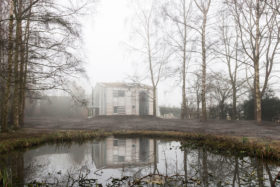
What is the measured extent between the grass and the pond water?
577mm

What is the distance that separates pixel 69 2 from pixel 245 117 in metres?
17.6

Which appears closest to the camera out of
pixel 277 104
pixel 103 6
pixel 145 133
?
pixel 103 6

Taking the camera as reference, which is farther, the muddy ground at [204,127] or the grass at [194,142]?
the muddy ground at [204,127]

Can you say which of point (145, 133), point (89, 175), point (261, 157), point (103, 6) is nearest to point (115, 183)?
point (89, 175)

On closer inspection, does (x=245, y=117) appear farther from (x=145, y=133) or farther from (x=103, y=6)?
(x=103, y=6)

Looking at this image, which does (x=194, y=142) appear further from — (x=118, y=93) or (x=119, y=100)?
(x=118, y=93)

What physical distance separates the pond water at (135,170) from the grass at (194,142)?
1.89 ft

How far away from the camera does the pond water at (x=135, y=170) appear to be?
3.71m

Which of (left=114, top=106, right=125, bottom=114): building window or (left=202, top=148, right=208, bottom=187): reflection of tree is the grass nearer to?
(left=202, top=148, right=208, bottom=187): reflection of tree

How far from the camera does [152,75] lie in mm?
20094

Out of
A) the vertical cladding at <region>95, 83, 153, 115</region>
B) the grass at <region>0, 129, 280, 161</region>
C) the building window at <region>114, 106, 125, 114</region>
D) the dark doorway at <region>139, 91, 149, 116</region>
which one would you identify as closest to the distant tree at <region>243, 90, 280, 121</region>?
the grass at <region>0, 129, 280, 161</region>

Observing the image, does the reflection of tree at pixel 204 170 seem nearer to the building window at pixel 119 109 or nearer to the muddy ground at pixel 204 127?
the muddy ground at pixel 204 127

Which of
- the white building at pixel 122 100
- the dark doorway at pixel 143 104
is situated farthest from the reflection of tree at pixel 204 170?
the dark doorway at pixel 143 104

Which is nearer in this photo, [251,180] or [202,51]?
[251,180]
